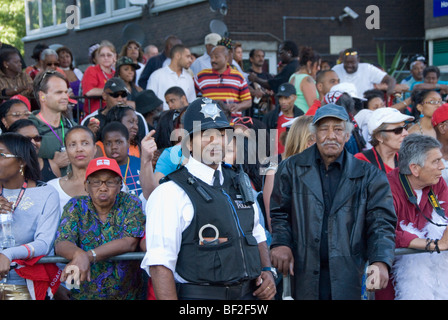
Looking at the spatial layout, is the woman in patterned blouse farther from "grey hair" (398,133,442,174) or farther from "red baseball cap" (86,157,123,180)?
"grey hair" (398,133,442,174)

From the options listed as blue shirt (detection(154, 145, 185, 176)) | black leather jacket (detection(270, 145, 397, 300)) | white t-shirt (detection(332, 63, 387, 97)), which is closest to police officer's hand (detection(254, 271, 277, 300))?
black leather jacket (detection(270, 145, 397, 300))

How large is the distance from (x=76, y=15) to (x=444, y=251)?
1690cm

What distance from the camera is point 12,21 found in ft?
78.3

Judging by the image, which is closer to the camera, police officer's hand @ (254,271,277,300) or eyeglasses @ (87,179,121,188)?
police officer's hand @ (254,271,277,300)

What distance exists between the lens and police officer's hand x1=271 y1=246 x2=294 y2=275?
419 cm

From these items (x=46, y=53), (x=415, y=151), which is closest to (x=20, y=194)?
(x=415, y=151)

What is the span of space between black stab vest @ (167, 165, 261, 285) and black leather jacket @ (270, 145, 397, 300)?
0.57 metres

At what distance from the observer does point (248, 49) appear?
15.1 metres

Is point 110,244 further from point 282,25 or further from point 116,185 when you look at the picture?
point 282,25

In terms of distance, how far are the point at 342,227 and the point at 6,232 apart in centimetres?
237


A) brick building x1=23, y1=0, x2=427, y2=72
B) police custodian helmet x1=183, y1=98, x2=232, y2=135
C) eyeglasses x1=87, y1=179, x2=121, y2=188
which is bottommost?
eyeglasses x1=87, y1=179, x2=121, y2=188

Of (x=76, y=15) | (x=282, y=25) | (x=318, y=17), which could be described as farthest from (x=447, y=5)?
(x=76, y=15)

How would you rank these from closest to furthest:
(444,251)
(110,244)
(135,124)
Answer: (110,244)
(444,251)
(135,124)

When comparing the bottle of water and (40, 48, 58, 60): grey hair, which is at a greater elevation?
(40, 48, 58, 60): grey hair
